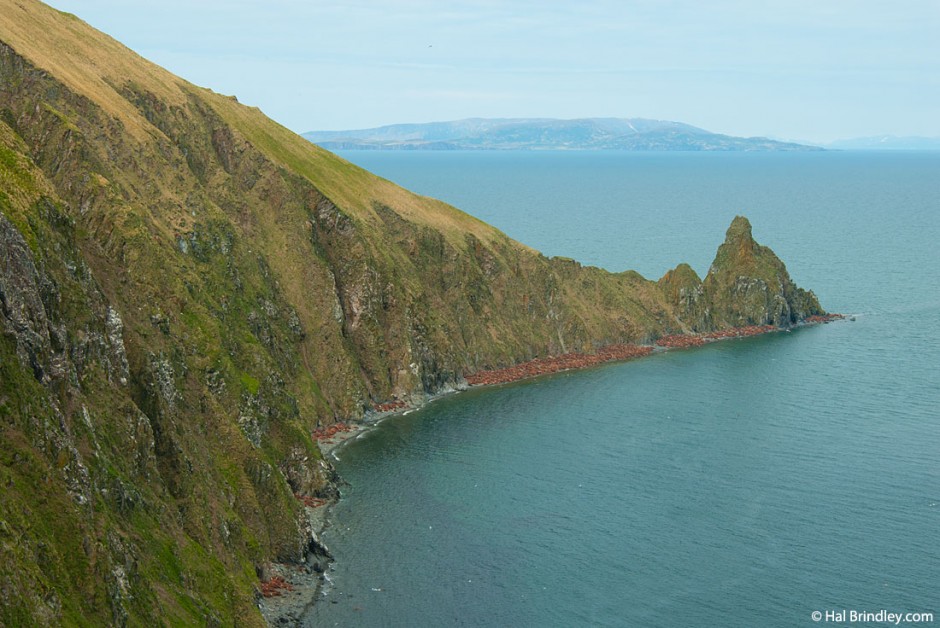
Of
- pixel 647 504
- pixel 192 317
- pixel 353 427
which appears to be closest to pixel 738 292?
pixel 353 427

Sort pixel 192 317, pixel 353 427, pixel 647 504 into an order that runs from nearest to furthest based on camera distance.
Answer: pixel 192 317, pixel 647 504, pixel 353 427

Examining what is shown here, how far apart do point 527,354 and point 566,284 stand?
67.9 ft

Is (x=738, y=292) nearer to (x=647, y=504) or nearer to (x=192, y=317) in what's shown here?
(x=647, y=504)

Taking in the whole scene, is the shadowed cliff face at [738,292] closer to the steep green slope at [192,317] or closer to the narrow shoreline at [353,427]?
the steep green slope at [192,317]

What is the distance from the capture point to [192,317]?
317 feet

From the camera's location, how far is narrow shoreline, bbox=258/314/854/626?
81.1m

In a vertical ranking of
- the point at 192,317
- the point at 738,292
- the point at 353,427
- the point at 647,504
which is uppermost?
Answer: the point at 192,317

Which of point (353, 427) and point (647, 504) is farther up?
point (353, 427)

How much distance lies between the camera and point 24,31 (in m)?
121

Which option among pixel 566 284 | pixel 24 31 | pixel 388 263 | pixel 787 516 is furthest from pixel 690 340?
pixel 24 31

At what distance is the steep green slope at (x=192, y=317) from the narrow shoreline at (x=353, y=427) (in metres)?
1.66

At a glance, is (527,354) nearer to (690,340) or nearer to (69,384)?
(690,340)

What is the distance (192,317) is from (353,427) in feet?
116

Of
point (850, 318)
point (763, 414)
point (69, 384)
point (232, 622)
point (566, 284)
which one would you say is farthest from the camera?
point (850, 318)
